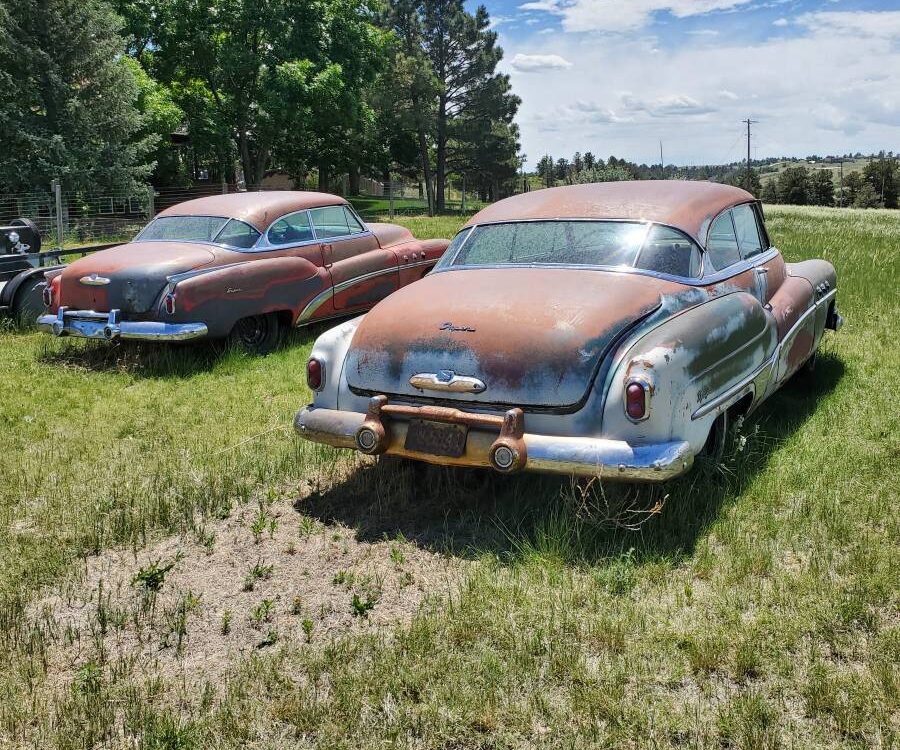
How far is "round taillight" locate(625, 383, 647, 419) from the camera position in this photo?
12.7ft

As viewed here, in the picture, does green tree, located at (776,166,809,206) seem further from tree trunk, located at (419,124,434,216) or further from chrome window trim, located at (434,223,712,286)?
chrome window trim, located at (434,223,712,286)

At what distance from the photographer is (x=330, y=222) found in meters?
9.20

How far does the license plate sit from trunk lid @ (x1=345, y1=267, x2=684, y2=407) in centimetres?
15

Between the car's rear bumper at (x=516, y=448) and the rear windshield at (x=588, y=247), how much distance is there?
A: 1.30 meters

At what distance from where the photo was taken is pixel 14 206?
81.5 ft

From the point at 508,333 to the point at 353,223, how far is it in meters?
5.71

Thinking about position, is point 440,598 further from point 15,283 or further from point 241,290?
point 15,283

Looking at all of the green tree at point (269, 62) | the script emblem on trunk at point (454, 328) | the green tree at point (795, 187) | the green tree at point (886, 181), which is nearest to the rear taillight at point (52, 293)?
the script emblem on trunk at point (454, 328)

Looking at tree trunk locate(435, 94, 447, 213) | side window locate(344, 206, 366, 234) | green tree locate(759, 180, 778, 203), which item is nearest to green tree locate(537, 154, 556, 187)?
green tree locate(759, 180, 778, 203)

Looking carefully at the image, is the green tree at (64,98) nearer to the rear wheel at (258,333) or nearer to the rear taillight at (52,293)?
the rear taillight at (52,293)

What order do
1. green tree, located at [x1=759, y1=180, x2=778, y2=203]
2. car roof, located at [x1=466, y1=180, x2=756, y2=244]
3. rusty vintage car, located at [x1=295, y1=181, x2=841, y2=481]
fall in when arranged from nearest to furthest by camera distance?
1. rusty vintage car, located at [x1=295, y1=181, x2=841, y2=481]
2. car roof, located at [x1=466, y1=180, x2=756, y2=244]
3. green tree, located at [x1=759, y1=180, x2=778, y2=203]

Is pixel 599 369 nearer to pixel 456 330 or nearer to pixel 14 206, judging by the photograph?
pixel 456 330

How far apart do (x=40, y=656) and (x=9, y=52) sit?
2634 centimetres

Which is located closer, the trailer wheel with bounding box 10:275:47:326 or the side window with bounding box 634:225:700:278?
the side window with bounding box 634:225:700:278
